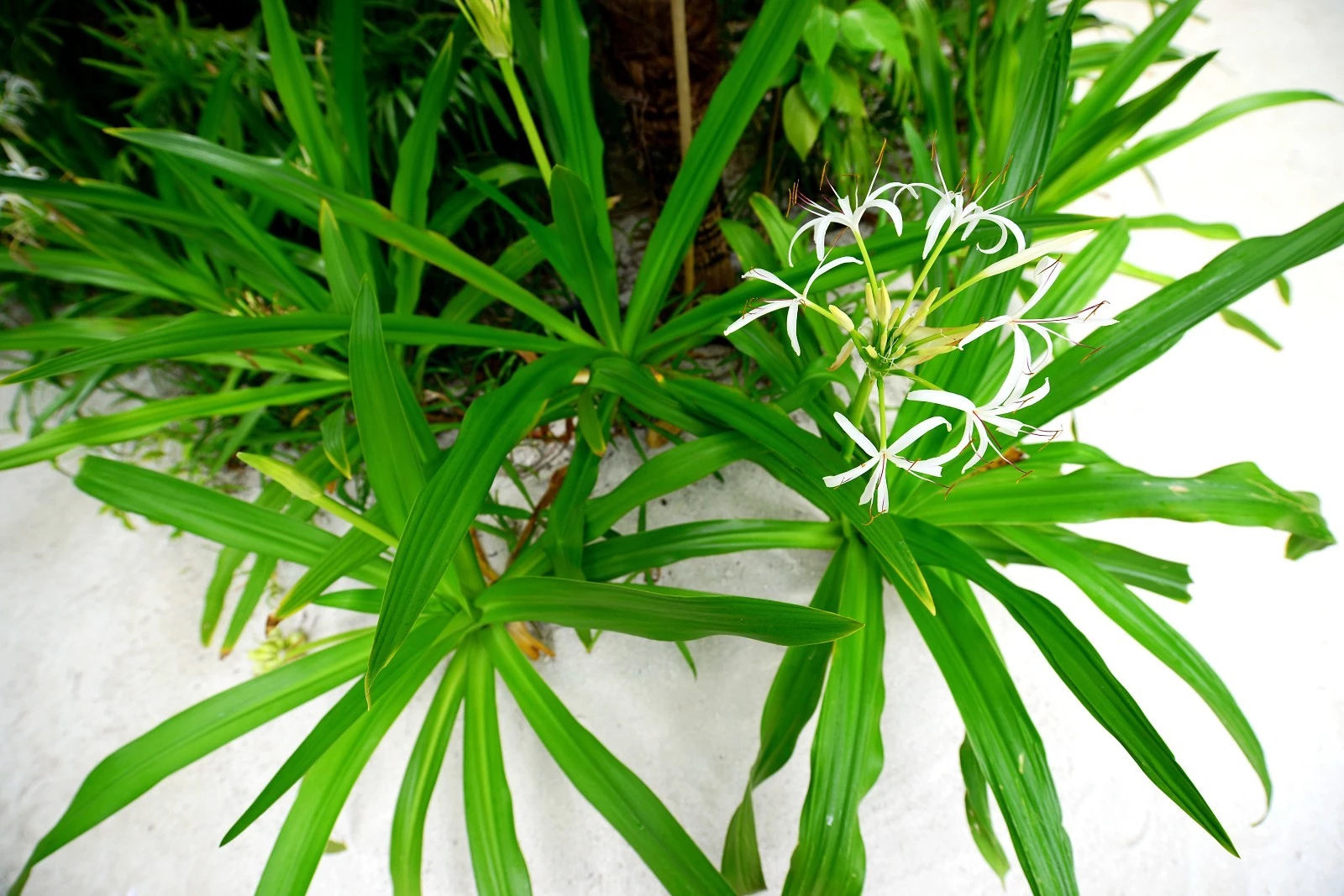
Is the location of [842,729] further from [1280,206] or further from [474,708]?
[1280,206]

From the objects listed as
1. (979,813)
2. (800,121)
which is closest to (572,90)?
(800,121)

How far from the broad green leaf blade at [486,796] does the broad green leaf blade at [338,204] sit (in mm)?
461

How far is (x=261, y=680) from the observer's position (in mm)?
806

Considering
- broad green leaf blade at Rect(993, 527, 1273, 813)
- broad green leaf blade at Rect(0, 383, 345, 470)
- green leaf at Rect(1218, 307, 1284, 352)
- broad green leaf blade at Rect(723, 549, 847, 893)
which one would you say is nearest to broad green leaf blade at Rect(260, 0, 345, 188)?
broad green leaf blade at Rect(0, 383, 345, 470)

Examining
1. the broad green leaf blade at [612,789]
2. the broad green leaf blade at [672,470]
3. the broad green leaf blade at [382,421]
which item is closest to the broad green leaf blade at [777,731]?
the broad green leaf blade at [612,789]

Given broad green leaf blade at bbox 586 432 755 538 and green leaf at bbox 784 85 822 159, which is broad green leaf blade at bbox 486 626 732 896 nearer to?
broad green leaf blade at bbox 586 432 755 538

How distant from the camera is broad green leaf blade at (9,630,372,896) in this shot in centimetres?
71

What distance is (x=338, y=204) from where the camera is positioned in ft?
2.93

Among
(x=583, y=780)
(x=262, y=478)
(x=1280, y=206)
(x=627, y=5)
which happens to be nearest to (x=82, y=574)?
(x=262, y=478)

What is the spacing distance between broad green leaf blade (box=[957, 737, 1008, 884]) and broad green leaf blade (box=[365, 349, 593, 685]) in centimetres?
61

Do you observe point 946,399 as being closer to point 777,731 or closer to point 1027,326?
point 1027,326

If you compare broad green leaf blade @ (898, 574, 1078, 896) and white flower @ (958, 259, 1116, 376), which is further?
broad green leaf blade @ (898, 574, 1078, 896)

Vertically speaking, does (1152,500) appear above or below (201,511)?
above

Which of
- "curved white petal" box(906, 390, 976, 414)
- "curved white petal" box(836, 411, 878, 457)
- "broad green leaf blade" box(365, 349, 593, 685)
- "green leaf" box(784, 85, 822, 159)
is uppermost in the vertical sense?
"green leaf" box(784, 85, 822, 159)
